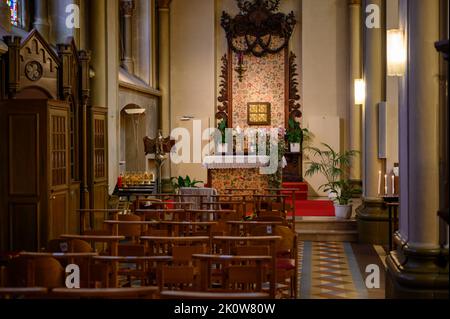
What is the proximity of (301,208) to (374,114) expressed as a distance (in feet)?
11.5

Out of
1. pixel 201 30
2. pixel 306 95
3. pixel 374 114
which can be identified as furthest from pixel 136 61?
pixel 374 114

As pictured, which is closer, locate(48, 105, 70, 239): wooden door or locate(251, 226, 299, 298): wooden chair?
locate(251, 226, 299, 298): wooden chair

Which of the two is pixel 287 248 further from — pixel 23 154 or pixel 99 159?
pixel 99 159

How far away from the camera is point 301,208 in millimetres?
15164

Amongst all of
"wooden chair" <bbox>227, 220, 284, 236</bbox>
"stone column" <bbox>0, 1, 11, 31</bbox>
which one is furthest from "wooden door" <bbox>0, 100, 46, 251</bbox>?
"wooden chair" <bbox>227, 220, 284, 236</bbox>

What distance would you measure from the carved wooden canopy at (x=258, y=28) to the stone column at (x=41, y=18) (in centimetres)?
714

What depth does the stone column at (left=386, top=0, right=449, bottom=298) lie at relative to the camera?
233 inches

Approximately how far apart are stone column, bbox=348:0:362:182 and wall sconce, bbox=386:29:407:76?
9.54m

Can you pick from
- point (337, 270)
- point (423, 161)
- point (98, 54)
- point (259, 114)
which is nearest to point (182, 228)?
point (337, 270)

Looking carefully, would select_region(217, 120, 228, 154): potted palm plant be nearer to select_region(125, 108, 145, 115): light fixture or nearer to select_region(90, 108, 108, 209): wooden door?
select_region(125, 108, 145, 115): light fixture

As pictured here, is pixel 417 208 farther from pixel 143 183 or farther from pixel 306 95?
pixel 306 95

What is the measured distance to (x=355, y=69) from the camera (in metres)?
17.4

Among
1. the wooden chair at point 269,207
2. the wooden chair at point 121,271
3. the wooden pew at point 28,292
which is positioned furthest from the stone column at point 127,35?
the wooden pew at point 28,292

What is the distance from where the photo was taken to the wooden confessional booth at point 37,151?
29.4 feet
